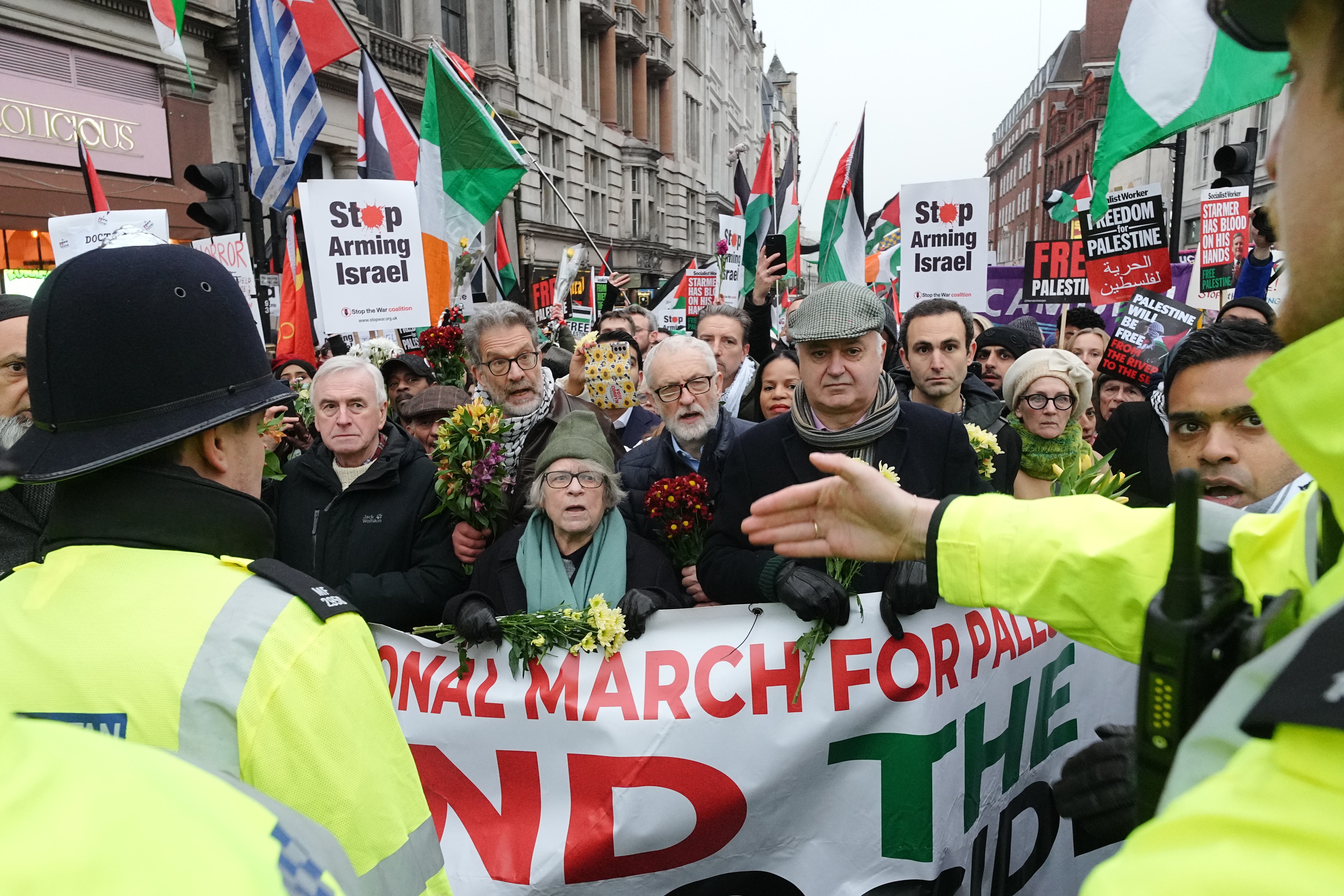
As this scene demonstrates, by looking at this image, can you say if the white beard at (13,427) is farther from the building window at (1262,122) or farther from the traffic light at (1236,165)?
the building window at (1262,122)

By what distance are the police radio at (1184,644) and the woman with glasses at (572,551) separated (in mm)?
2296

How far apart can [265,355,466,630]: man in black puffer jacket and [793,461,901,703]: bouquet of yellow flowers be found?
1.49m


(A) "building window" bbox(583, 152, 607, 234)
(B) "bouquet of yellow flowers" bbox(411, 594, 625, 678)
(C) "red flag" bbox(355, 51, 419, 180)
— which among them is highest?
(A) "building window" bbox(583, 152, 607, 234)

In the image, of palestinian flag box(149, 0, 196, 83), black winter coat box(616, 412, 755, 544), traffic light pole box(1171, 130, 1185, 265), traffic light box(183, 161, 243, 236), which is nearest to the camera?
black winter coat box(616, 412, 755, 544)

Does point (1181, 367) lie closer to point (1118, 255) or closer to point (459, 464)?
point (459, 464)

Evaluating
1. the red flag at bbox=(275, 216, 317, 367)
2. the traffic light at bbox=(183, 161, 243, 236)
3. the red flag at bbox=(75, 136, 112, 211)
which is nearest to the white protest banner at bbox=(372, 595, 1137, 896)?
the red flag at bbox=(275, 216, 317, 367)

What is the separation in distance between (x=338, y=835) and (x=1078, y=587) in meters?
1.20

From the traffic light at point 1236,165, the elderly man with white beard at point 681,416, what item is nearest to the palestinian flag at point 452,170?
the elderly man with white beard at point 681,416

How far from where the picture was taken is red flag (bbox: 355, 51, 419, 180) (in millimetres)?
7664

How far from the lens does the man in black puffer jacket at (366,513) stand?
11.3 ft

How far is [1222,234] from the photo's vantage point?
8.56 meters

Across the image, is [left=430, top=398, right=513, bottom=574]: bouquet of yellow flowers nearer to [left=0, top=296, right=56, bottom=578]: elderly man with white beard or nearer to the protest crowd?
the protest crowd

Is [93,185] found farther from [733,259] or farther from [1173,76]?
[1173,76]

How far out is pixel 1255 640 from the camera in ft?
2.89
